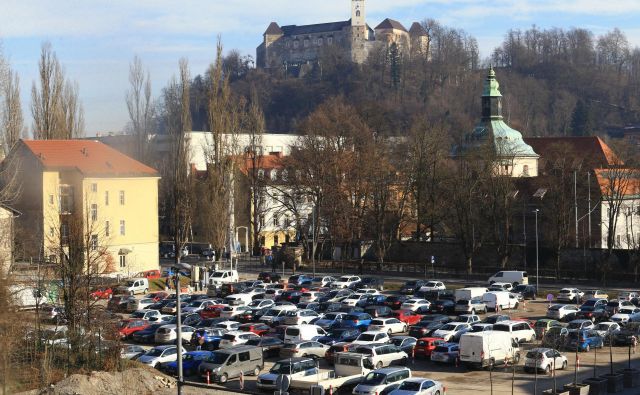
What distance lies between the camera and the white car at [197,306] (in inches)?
1641

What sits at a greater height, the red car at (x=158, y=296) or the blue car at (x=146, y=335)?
the red car at (x=158, y=296)

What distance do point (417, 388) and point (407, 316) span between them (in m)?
15.4

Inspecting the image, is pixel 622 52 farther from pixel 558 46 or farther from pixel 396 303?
pixel 396 303

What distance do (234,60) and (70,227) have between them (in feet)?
528

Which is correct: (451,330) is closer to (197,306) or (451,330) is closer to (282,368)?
(282,368)

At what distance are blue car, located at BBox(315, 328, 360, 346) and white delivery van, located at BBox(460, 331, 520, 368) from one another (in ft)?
16.1

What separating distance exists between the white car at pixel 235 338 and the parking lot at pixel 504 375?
1609mm

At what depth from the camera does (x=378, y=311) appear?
39.8 meters

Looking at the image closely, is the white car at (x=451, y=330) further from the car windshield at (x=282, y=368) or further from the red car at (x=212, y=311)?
the red car at (x=212, y=311)

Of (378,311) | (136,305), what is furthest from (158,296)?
(378,311)

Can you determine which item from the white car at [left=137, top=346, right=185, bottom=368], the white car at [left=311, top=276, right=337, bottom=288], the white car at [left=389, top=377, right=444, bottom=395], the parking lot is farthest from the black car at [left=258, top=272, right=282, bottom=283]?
the white car at [left=389, top=377, right=444, bottom=395]

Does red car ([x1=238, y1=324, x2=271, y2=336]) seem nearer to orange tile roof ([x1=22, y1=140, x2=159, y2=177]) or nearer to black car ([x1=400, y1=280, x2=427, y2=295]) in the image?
black car ([x1=400, y1=280, x2=427, y2=295])

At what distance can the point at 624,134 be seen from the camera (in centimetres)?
14025

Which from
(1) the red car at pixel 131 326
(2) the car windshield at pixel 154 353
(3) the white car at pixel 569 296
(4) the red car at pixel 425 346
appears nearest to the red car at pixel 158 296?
(1) the red car at pixel 131 326
